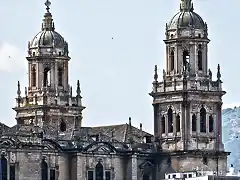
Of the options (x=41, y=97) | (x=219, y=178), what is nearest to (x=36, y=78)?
(x=41, y=97)

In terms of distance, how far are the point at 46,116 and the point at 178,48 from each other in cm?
1460

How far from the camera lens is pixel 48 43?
495ft

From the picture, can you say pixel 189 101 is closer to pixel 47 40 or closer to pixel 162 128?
pixel 162 128

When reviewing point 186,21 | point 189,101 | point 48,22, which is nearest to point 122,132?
point 189,101

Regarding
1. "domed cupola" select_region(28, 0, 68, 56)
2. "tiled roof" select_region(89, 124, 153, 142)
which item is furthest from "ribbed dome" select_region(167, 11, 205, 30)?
"domed cupola" select_region(28, 0, 68, 56)

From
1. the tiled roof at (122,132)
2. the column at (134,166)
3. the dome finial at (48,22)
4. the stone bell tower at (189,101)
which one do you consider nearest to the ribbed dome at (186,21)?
the stone bell tower at (189,101)

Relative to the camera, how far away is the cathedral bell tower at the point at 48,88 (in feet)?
493

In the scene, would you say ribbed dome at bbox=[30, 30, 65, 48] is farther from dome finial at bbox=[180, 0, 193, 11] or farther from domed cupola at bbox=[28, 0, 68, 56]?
dome finial at bbox=[180, 0, 193, 11]

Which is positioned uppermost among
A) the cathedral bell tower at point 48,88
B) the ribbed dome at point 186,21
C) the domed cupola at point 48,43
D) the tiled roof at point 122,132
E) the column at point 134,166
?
the ribbed dome at point 186,21

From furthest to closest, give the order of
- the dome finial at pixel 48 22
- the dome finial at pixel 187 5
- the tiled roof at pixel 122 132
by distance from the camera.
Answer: the dome finial at pixel 48 22
the dome finial at pixel 187 5
the tiled roof at pixel 122 132

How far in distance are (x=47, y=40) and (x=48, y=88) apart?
459 centimetres

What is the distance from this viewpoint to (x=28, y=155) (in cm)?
13650

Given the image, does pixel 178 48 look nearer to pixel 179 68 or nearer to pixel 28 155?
pixel 179 68

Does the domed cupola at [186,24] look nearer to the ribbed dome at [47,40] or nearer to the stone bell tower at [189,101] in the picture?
the stone bell tower at [189,101]
